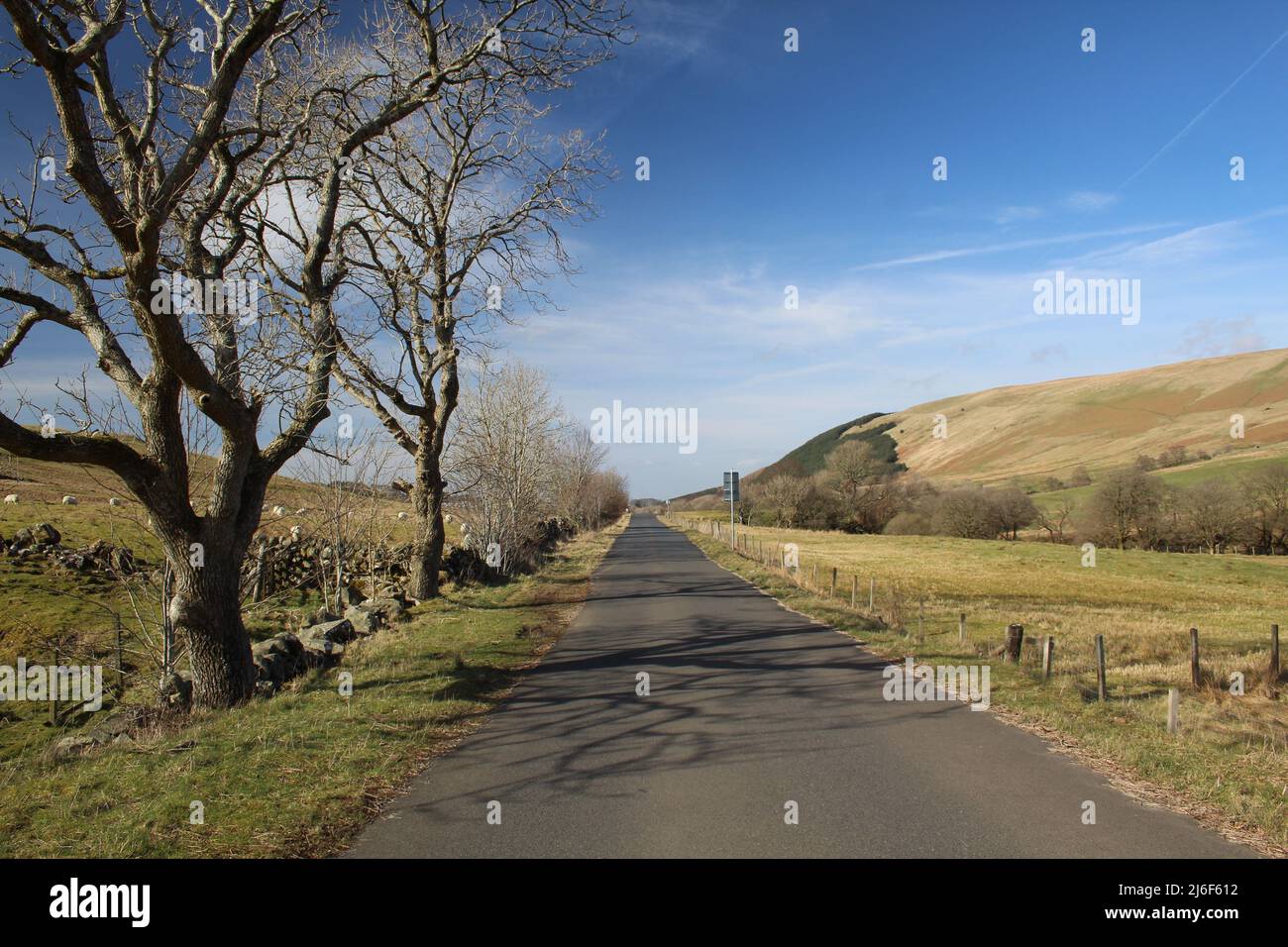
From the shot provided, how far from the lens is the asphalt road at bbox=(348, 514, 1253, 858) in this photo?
15.3ft

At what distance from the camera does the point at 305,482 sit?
15570 millimetres

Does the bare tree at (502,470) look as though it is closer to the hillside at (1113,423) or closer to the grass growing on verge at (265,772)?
the grass growing on verge at (265,772)

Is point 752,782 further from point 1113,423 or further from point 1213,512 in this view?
point 1113,423

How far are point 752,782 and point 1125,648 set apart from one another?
14.4m

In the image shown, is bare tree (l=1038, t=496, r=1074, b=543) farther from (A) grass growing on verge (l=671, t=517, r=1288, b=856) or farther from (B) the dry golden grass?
(A) grass growing on verge (l=671, t=517, r=1288, b=856)

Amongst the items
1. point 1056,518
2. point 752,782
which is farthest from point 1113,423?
point 752,782

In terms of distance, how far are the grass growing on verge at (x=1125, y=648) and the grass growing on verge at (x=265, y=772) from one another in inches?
235

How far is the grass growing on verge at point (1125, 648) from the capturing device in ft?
19.8

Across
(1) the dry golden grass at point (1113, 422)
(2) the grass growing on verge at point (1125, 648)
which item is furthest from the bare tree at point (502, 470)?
(1) the dry golden grass at point (1113, 422)

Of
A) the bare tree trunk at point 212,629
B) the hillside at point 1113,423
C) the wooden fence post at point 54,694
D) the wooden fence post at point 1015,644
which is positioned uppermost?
the hillside at point 1113,423

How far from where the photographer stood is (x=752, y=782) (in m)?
5.74

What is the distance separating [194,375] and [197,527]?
6.25 ft
